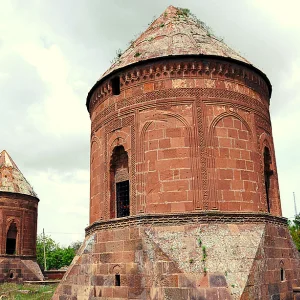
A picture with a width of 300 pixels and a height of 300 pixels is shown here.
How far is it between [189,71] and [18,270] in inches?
720

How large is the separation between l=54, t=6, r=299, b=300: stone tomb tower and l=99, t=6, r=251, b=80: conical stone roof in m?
0.06

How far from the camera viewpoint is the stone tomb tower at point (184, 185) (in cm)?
883

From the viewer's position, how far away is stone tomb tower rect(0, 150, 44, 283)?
75.9 feet

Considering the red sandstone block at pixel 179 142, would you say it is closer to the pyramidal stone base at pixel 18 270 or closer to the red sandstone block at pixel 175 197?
the red sandstone block at pixel 175 197

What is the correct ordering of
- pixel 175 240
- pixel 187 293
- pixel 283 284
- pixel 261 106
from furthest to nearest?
pixel 261 106, pixel 283 284, pixel 175 240, pixel 187 293

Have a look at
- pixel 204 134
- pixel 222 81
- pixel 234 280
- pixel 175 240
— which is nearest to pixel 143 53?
pixel 222 81

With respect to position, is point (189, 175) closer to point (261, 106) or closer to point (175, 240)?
point (175, 240)

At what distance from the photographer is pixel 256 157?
10398 mm

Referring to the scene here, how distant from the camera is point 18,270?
23.3 metres

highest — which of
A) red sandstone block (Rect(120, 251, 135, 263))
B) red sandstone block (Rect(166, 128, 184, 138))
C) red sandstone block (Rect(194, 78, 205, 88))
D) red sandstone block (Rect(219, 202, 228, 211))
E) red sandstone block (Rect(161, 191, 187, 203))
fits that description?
red sandstone block (Rect(194, 78, 205, 88))

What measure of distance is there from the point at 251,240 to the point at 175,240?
181cm

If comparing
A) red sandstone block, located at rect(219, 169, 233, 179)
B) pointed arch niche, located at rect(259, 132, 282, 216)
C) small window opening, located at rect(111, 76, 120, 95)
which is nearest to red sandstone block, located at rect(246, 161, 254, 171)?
red sandstone block, located at rect(219, 169, 233, 179)

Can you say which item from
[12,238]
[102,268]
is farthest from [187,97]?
[12,238]

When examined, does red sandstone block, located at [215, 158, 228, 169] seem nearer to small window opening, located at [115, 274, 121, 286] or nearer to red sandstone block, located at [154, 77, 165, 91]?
red sandstone block, located at [154, 77, 165, 91]
